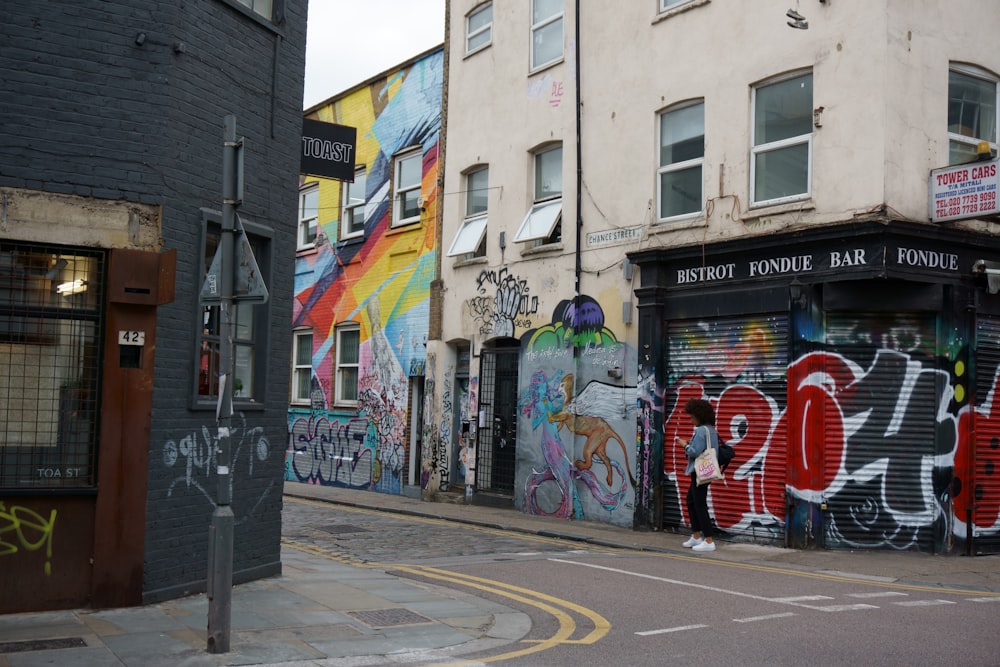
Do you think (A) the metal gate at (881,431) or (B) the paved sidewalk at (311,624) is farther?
(A) the metal gate at (881,431)

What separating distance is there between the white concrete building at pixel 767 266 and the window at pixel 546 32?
0.06 metres

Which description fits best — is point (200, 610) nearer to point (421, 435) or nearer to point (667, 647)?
point (667, 647)

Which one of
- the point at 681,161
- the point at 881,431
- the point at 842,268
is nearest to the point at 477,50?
the point at 681,161

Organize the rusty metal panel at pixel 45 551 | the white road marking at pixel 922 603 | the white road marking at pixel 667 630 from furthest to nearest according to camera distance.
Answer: the white road marking at pixel 922 603 → the rusty metal panel at pixel 45 551 → the white road marking at pixel 667 630

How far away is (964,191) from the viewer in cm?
1305

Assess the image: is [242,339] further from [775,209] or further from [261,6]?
[775,209]

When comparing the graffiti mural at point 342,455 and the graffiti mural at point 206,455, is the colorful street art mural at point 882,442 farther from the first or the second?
the graffiti mural at point 342,455

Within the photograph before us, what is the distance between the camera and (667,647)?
7598 millimetres

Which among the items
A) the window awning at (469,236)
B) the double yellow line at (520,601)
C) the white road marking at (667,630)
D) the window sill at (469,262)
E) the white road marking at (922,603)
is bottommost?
the double yellow line at (520,601)

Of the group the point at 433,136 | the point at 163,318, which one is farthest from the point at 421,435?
the point at 163,318

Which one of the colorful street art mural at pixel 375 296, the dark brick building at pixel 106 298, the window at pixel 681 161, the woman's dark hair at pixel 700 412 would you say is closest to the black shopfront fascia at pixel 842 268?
the window at pixel 681 161

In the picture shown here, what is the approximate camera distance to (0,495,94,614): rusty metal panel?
→ 830cm

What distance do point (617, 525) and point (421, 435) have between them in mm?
6846

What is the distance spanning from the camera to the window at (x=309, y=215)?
26906 millimetres
